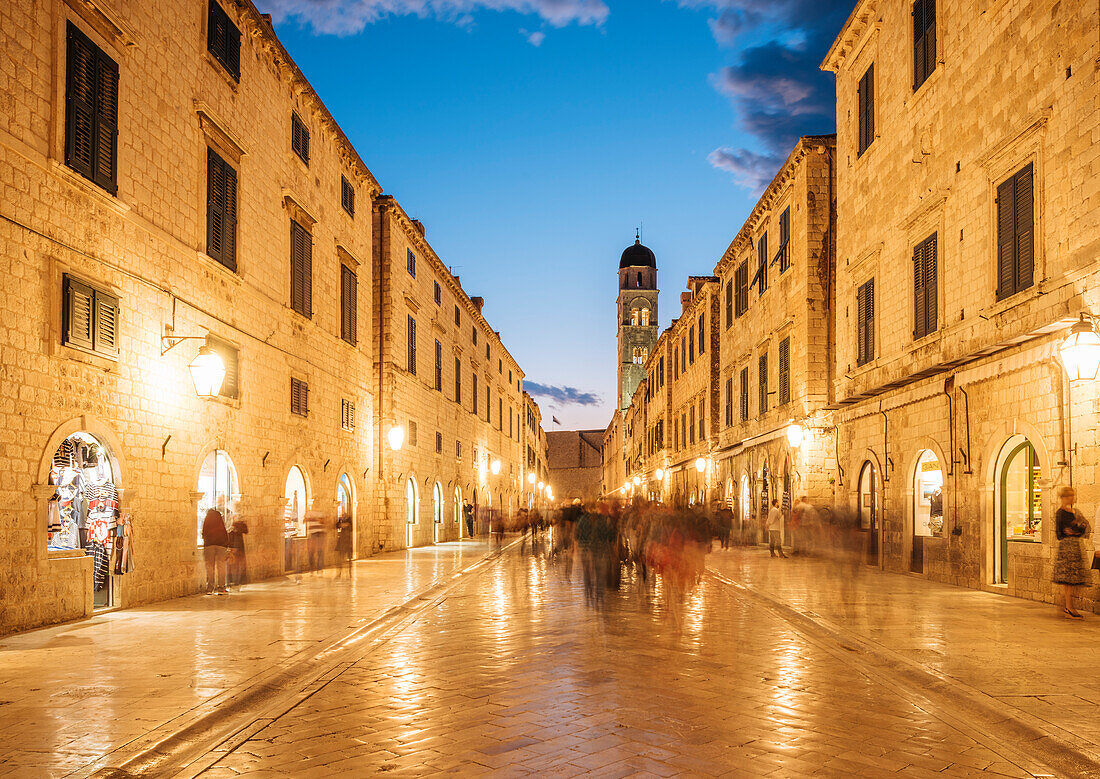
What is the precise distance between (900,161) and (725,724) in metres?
16.0

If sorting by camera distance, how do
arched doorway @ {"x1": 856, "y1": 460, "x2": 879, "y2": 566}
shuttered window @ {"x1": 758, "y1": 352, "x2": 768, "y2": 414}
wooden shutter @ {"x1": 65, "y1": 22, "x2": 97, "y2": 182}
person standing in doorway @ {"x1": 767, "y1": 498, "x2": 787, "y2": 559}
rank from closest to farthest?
1. wooden shutter @ {"x1": 65, "y1": 22, "x2": 97, "y2": 182}
2. arched doorway @ {"x1": 856, "y1": 460, "x2": 879, "y2": 566}
3. person standing in doorway @ {"x1": 767, "y1": 498, "x2": 787, "y2": 559}
4. shuttered window @ {"x1": 758, "y1": 352, "x2": 768, "y2": 414}

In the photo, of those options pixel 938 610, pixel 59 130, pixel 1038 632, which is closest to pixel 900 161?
pixel 938 610

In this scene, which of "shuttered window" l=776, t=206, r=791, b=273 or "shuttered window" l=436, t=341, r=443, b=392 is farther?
"shuttered window" l=436, t=341, r=443, b=392

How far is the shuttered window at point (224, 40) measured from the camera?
54.2 ft

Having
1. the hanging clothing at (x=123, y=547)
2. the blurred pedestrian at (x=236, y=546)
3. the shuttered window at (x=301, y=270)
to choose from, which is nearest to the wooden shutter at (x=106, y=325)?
the hanging clothing at (x=123, y=547)

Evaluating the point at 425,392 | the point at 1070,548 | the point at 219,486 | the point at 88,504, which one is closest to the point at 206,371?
the point at 88,504

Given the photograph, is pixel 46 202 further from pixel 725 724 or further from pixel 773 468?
pixel 773 468

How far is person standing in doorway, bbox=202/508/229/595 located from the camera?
14.9m

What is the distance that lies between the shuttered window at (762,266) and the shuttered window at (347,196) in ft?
44.7

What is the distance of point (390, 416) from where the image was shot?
2916 cm

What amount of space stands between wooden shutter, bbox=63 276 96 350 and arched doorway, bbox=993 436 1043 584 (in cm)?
1408

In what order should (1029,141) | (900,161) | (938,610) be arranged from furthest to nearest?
(900,161) → (1029,141) → (938,610)

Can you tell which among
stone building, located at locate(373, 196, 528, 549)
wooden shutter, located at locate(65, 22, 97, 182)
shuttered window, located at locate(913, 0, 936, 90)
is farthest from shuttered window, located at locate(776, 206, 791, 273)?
wooden shutter, located at locate(65, 22, 97, 182)

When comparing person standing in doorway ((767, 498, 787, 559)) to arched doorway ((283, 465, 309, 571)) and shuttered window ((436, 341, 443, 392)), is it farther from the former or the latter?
shuttered window ((436, 341, 443, 392))
